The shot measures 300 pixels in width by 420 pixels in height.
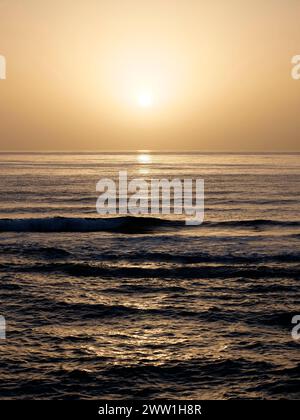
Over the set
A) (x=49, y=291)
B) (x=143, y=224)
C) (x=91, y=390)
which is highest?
(x=143, y=224)

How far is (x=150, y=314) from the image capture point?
1598 centimetres

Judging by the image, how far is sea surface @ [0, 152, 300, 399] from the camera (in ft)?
36.7

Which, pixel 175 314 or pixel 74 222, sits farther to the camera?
pixel 74 222

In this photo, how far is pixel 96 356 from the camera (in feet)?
41.2

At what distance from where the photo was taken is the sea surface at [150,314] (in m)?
11.2

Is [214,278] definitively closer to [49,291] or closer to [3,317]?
[49,291]

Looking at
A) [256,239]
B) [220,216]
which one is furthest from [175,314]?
[220,216]

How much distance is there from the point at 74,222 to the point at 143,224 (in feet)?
19.7

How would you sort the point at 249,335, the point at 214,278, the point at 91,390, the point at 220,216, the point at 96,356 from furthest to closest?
the point at 220,216 → the point at 214,278 → the point at 249,335 → the point at 96,356 → the point at 91,390

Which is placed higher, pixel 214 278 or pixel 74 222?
pixel 74 222

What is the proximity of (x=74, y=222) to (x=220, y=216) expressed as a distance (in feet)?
42.9
